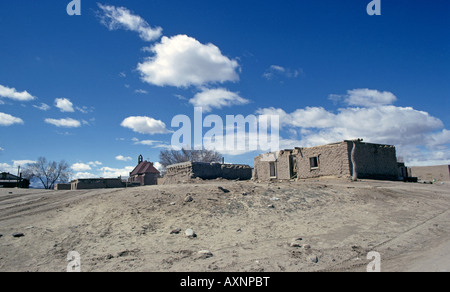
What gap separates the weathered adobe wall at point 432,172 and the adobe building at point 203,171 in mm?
23398

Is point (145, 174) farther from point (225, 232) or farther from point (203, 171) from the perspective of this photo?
point (225, 232)

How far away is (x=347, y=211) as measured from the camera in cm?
860

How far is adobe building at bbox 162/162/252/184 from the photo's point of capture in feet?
56.5

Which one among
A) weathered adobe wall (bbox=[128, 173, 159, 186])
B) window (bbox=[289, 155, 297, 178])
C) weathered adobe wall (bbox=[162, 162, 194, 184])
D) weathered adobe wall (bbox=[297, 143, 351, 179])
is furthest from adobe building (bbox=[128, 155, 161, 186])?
weathered adobe wall (bbox=[297, 143, 351, 179])

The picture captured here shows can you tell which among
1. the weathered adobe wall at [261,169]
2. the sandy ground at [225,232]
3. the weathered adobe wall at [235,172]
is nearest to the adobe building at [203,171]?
the weathered adobe wall at [235,172]

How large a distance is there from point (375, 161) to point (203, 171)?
11.5 metres

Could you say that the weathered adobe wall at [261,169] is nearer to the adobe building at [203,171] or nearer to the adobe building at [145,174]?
the adobe building at [203,171]

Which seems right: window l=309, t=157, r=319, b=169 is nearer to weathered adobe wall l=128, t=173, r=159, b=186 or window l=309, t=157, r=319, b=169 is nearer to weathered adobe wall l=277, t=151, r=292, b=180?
weathered adobe wall l=277, t=151, r=292, b=180

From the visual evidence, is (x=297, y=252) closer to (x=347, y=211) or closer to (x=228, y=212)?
(x=228, y=212)

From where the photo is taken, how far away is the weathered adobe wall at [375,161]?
16.6 m

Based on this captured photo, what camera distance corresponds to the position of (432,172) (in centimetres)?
3039
